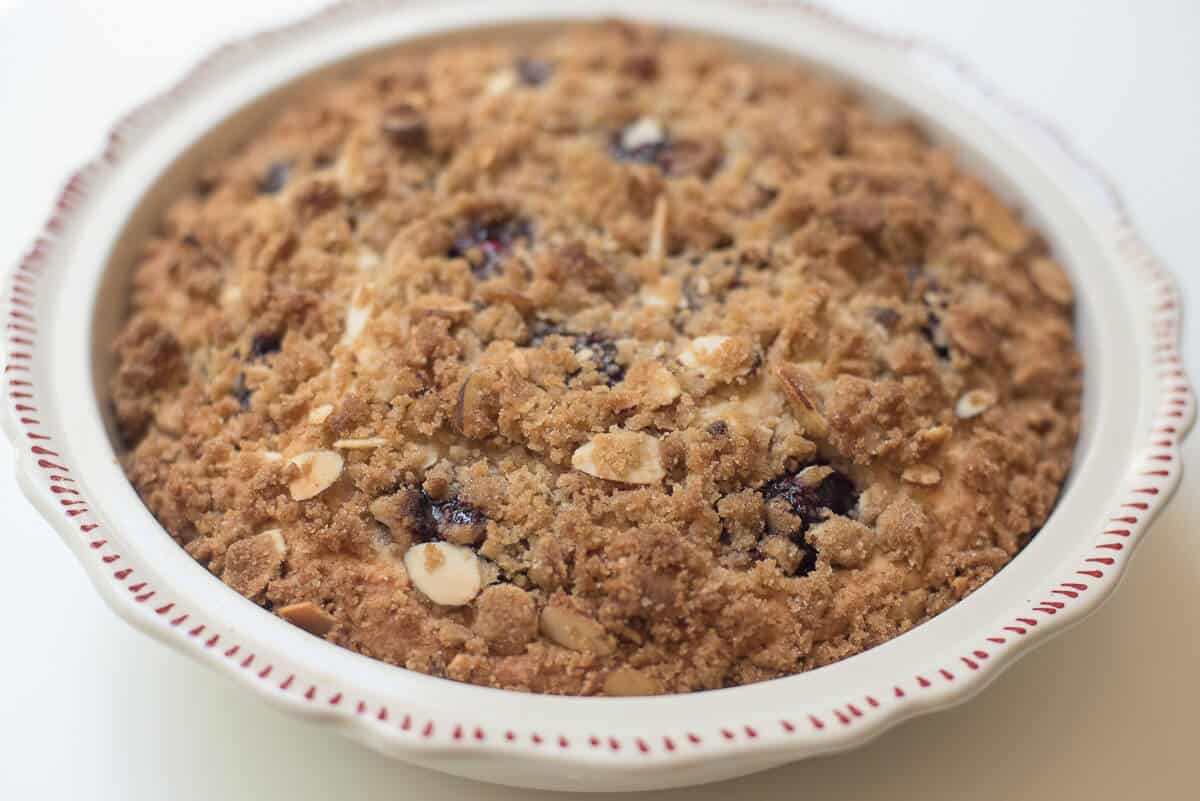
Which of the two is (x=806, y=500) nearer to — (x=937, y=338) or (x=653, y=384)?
(x=653, y=384)

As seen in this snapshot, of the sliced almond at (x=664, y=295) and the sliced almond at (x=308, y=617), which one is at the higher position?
the sliced almond at (x=664, y=295)

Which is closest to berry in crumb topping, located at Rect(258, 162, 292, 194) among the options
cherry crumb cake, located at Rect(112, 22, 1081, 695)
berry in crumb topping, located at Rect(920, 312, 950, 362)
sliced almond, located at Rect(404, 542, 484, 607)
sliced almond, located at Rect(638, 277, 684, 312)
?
cherry crumb cake, located at Rect(112, 22, 1081, 695)

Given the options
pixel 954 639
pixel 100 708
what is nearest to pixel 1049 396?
pixel 954 639

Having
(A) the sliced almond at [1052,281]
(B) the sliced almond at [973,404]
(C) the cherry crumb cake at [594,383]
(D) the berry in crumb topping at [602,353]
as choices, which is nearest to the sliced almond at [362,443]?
(C) the cherry crumb cake at [594,383]

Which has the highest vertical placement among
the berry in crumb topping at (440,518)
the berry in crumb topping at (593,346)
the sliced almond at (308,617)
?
the berry in crumb topping at (593,346)

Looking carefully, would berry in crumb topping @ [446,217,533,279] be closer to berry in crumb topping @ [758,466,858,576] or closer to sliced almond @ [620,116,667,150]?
sliced almond @ [620,116,667,150]

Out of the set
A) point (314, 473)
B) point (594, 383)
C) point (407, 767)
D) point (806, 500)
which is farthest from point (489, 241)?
point (407, 767)

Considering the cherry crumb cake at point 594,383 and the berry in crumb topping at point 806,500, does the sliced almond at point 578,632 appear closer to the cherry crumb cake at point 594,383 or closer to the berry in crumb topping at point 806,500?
the cherry crumb cake at point 594,383
